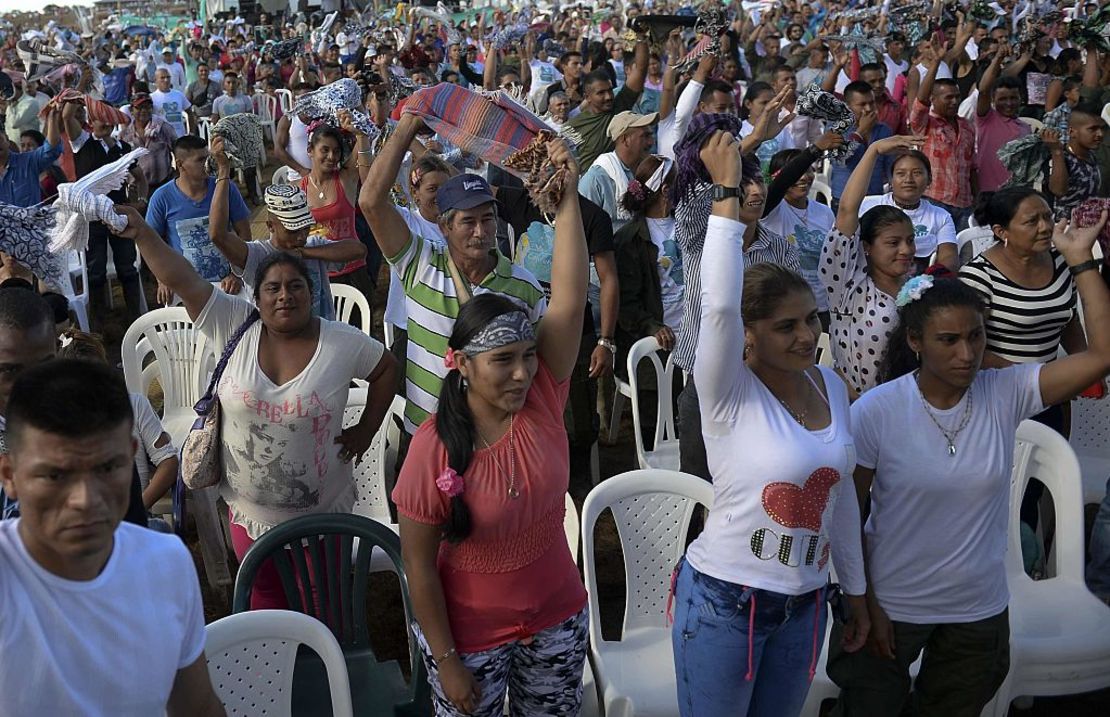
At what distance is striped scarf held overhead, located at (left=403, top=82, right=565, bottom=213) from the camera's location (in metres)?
2.77

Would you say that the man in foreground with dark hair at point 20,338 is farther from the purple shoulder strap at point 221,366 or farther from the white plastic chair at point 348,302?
the white plastic chair at point 348,302

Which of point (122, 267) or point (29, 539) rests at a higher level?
point (29, 539)

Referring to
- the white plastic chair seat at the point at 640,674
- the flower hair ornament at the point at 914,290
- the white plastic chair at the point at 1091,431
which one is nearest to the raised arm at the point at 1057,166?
the white plastic chair at the point at 1091,431

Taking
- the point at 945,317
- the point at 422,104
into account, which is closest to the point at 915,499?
the point at 945,317

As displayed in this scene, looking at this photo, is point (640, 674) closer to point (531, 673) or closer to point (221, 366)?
point (531, 673)

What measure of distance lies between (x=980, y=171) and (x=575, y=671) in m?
6.48

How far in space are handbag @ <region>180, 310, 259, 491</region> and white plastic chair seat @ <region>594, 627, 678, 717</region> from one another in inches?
55.3

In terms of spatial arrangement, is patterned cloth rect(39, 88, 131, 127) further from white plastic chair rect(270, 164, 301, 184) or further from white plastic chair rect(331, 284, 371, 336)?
white plastic chair rect(331, 284, 371, 336)

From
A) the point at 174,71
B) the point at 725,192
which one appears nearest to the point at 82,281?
the point at 725,192

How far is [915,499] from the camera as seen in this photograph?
273cm

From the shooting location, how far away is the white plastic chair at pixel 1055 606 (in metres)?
3.23

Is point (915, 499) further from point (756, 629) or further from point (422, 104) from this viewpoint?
point (422, 104)

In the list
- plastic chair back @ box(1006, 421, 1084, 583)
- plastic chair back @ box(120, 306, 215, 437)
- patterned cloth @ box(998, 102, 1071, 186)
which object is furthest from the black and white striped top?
plastic chair back @ box(120, 306, 215, 437)

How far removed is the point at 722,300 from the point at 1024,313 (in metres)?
1.99
